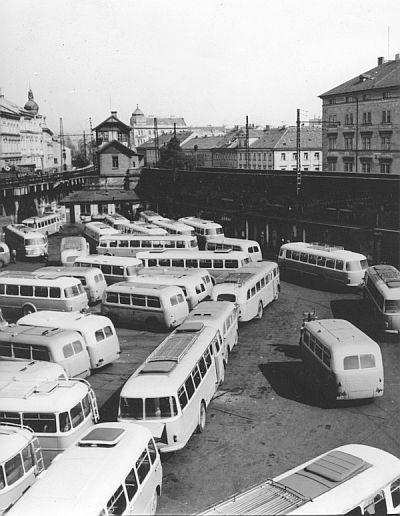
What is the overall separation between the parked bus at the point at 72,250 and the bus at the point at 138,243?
1488mm

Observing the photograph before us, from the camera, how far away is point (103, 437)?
10.7m

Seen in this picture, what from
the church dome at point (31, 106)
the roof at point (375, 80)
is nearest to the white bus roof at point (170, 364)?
the roof at point (375, 80)

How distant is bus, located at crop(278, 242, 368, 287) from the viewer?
28.2 m

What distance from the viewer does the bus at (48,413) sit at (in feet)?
42.5

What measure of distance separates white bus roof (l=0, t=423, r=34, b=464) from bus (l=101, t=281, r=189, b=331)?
10871mm

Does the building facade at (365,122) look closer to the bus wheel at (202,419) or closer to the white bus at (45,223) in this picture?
the white bus at (45,223)

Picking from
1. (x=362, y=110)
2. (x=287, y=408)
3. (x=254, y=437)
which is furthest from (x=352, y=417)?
(x=362, y=110)

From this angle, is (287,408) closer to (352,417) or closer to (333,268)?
(352,417)

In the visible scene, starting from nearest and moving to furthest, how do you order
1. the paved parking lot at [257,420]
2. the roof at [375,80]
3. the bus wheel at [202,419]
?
the paved parking lot at [257,420] < the bus wheel at [202,419] < the roof at [375,80]

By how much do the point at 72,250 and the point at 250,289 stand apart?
14794 millimetres

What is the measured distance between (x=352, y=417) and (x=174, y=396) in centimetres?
515

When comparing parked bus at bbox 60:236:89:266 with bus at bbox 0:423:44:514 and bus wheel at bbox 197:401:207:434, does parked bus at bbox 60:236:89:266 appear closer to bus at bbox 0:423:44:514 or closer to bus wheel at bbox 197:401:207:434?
bus wheel at bbox 197:401:207:434

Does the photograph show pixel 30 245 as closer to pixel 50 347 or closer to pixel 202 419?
pixel 50 347

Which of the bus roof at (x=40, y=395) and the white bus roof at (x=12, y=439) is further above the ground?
the bus roof at (x=40, y=395)
